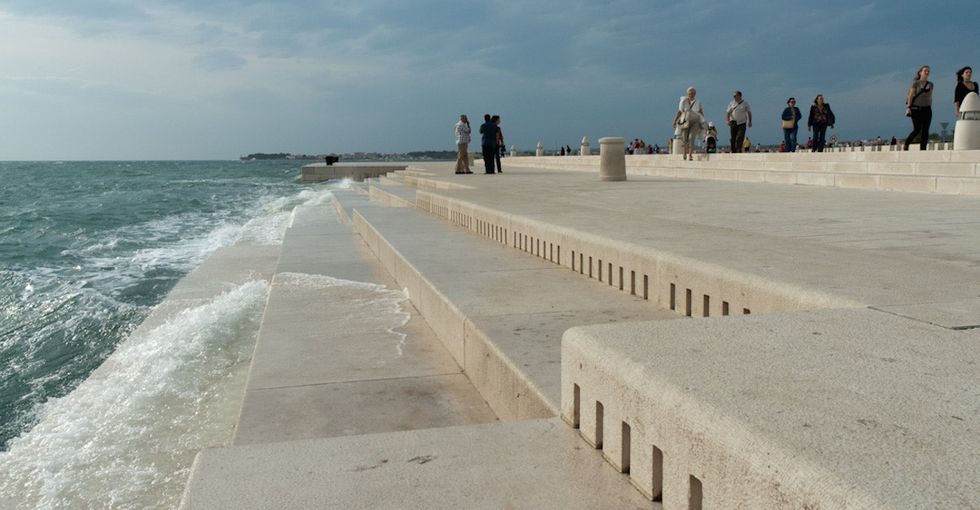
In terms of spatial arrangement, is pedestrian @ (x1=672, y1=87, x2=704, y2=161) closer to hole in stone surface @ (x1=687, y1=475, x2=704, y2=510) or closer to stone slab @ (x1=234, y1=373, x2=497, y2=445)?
stone slab @ (x1=234, y1=373, x2=497, y2=445)

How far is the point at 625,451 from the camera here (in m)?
2.39

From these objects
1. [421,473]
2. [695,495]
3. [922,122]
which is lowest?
[421,473]

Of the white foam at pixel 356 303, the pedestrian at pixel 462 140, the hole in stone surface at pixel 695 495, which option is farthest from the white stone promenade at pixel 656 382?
the pedestrian at pixel 462 140

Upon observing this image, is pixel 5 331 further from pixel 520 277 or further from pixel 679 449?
Result: pixel 679 449

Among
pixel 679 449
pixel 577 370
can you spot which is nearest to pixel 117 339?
pixel 577 370

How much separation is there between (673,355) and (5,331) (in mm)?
9391

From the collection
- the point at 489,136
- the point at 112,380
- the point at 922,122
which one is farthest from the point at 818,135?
the point at 112,380

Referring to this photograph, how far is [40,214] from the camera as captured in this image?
31406mm

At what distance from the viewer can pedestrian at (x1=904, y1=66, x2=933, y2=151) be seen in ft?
45.4

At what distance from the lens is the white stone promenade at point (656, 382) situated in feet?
5.81

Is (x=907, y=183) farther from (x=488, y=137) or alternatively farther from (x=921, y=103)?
(x=488, y=137)

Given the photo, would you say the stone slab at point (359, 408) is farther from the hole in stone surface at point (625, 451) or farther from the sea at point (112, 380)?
the hole in stone surface at point (625, 451)

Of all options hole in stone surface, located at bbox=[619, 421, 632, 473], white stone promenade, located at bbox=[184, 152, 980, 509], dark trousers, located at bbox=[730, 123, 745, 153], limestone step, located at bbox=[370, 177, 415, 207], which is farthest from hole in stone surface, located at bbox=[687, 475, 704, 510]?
dark trousers, located at bbox=[730, 123, 745, 153]

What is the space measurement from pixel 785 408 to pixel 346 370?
11.2ft
